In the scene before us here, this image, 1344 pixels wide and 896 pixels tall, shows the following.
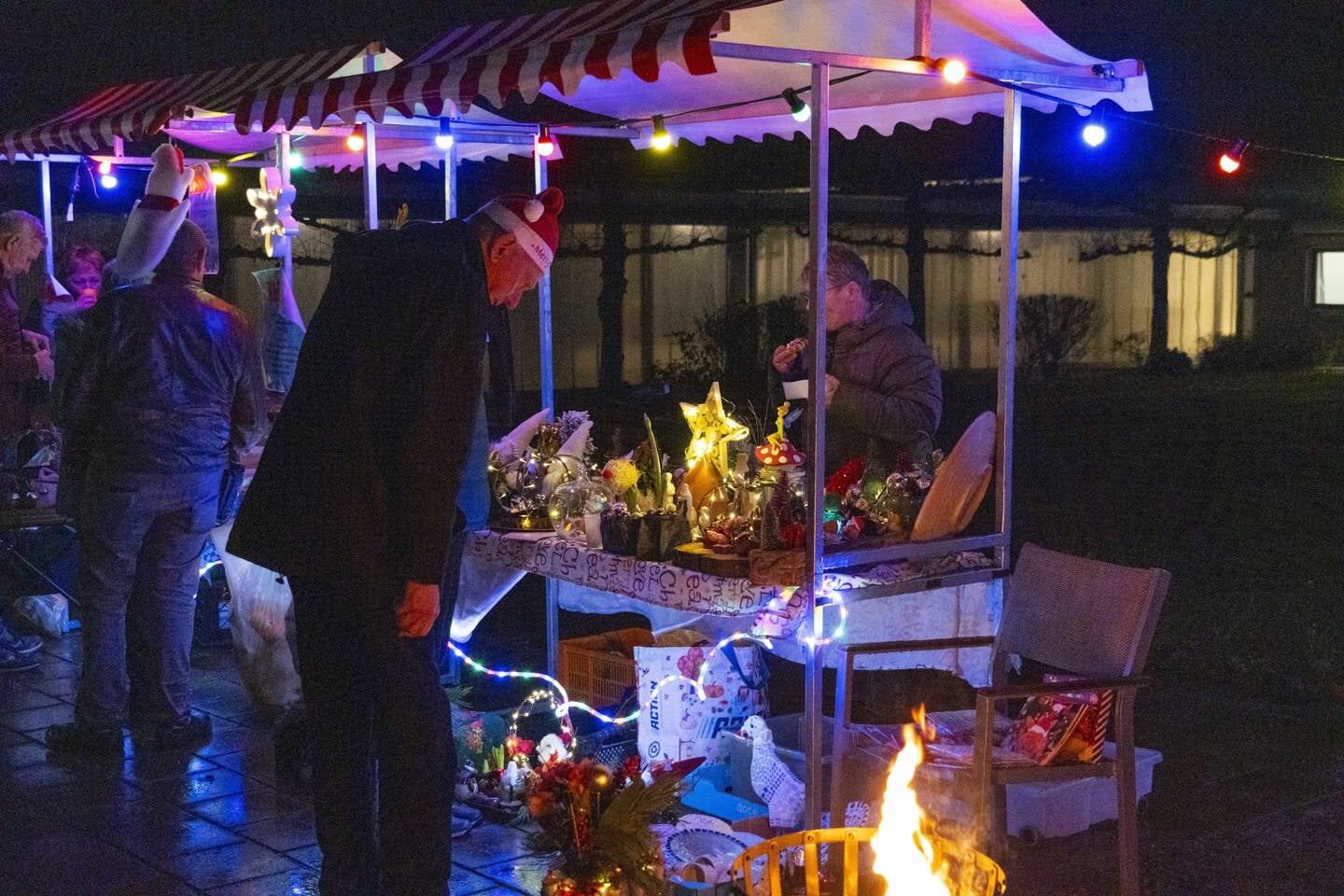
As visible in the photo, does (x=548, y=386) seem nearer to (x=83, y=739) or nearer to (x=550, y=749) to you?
(x=550, y=749)

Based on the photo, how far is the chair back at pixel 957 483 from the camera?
13.9 feet

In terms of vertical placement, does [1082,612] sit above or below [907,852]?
above

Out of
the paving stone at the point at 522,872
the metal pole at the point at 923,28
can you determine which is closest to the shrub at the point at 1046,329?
the metal pole at the point at 923,28

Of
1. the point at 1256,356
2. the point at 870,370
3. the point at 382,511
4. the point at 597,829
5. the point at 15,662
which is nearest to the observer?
the point at 382,511

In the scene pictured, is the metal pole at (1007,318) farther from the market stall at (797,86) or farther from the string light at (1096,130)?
the string light at (1096,130)

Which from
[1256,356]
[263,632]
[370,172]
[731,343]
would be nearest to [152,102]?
[370,172]

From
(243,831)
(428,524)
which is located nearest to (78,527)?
(243,831)

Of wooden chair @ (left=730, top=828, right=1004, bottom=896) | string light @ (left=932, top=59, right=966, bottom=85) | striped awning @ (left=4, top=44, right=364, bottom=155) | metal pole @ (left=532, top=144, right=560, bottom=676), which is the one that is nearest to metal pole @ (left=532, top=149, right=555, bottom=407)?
metal pole @ (left=532, top=144, right=560, bottom=676)

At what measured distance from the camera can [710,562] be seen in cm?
409

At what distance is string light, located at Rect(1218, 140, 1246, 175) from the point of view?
5.03m

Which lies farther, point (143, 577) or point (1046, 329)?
point (1046, 329)

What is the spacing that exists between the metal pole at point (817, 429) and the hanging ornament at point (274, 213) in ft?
9.49

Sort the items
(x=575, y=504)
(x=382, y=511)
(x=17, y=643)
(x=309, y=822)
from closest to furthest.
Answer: (x=382, y=511), (x=309, y=822), (x=575, y=504), (x=17, y=643)

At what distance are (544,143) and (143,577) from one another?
2.27 metres
